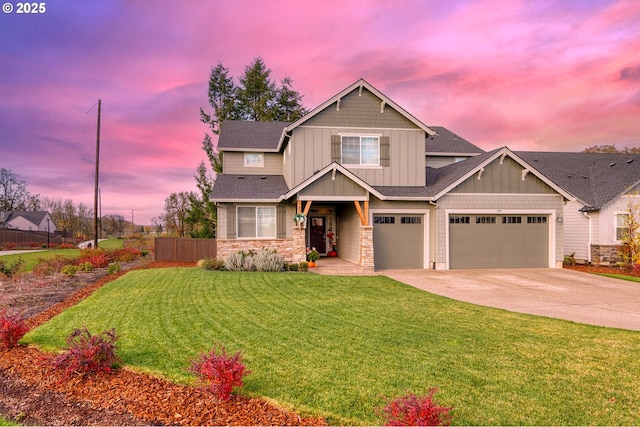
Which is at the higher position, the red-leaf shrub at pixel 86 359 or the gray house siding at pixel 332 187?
the gray house siding at pixel 332 187

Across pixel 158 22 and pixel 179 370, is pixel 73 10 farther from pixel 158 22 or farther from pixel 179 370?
pixel 179 370

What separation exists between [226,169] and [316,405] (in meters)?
16.5

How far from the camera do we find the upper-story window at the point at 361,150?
16.3 metres

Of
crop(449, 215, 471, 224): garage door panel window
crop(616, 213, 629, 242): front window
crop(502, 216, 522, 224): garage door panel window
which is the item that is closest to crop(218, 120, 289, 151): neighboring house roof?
crop(449, 215, 471, 224): garage door panel window

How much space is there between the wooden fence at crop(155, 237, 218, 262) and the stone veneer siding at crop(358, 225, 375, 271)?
9.22m

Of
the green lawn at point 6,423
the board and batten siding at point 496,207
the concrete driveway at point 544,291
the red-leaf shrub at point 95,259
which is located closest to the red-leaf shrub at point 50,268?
the red-leaf shrub at point 95,259

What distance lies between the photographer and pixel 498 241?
1578 centimetres

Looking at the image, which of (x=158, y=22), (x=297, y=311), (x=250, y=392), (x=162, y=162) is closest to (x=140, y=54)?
(x=158, y=22)

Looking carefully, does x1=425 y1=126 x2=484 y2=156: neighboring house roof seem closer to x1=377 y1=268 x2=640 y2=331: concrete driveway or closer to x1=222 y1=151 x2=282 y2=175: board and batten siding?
x1=377 y1=268 x2=640 y2=331: concrete driveway

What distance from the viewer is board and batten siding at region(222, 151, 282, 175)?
18.8 meters

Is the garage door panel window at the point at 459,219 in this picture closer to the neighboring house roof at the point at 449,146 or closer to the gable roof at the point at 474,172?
the gable roof at the point at 474,172

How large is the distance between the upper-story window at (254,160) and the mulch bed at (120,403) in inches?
580

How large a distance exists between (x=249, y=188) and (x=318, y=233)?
4.65 meters

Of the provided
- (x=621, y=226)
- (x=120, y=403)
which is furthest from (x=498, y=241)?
(x=120, y=403)
